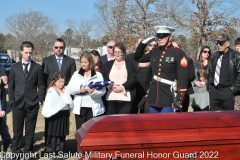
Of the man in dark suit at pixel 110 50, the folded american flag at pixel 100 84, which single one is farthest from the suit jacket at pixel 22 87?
the man in dark suit at pixel 110 50

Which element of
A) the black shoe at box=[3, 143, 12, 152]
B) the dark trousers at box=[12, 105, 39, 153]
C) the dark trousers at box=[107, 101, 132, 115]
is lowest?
the black shoe at box=[3, 143, 12, 152]

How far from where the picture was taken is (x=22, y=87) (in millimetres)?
4871

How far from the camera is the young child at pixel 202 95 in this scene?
5.68 m

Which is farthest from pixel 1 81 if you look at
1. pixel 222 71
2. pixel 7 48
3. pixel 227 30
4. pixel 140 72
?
pixel 7 48

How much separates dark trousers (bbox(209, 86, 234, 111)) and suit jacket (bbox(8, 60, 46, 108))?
2.51 metres

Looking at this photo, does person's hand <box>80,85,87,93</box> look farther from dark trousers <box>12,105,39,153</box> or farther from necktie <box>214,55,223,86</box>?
necktie <box>214,55,223,86</box>

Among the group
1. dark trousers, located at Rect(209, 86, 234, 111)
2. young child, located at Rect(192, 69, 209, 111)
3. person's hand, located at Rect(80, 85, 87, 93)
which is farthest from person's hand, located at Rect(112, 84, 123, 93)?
young child, located at Rect(192, 69, 209, 111)

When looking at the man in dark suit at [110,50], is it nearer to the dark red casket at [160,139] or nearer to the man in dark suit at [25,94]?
the man in dark suit at [25,94]

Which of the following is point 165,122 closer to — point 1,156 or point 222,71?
point 222,71

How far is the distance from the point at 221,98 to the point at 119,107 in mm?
1461

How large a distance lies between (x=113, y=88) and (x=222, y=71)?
61.9 inches

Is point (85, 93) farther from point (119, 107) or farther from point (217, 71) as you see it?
point (217, 71)

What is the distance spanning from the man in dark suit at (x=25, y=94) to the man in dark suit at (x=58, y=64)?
0.45 m

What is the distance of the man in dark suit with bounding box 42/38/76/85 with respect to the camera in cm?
545
